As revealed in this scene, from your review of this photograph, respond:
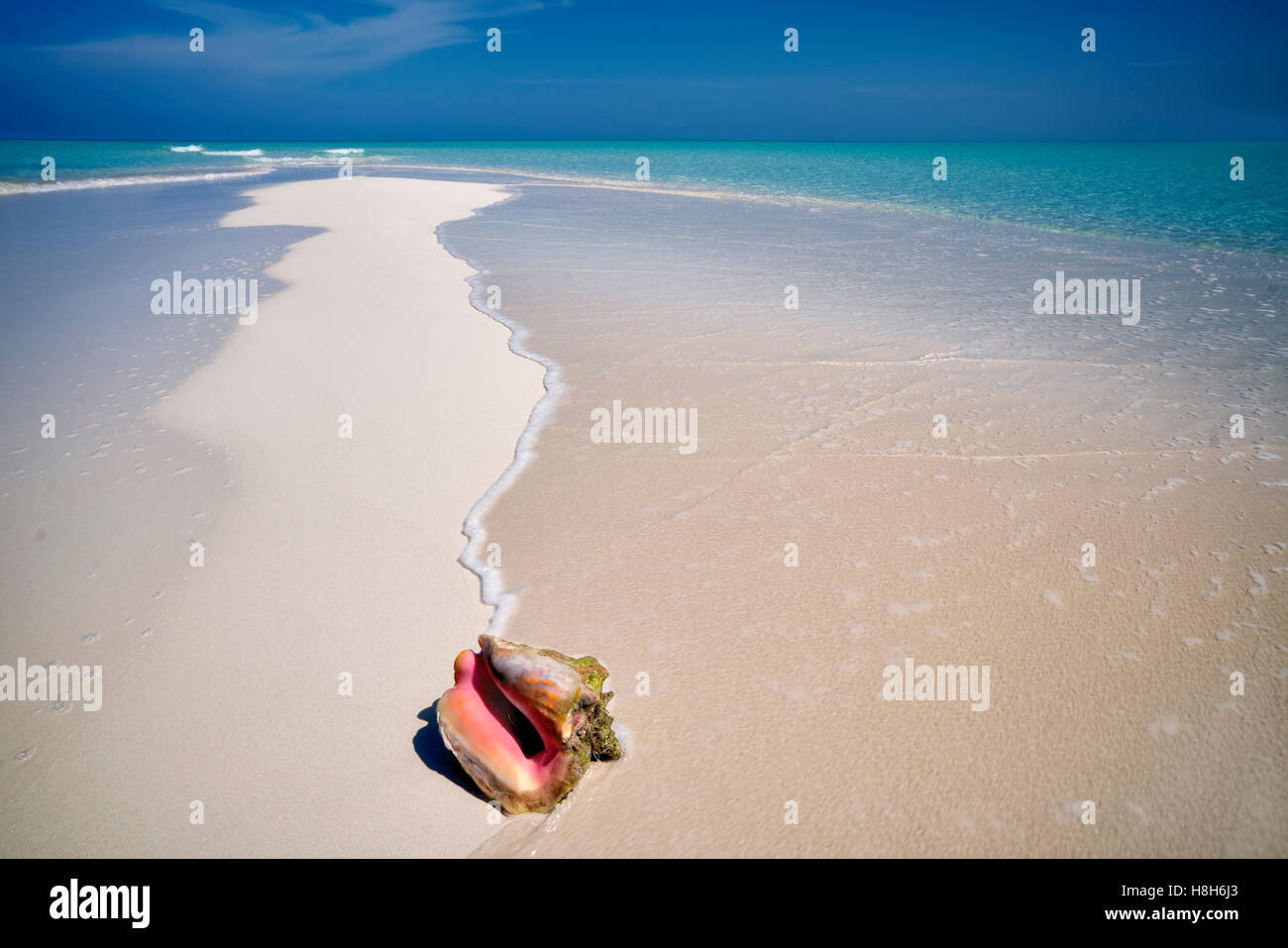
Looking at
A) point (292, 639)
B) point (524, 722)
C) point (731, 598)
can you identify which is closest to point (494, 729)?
point (524, 722)

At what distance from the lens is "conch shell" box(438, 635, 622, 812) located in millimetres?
2402

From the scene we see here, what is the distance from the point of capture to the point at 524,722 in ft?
8.42

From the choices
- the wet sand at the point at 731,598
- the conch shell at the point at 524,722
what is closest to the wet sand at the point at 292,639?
the wet sand at the point at 731,598

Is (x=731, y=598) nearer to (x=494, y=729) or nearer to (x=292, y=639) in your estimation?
(x=494, y=729)

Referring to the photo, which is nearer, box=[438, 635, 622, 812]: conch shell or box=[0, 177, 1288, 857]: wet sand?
box=[438, 635, 622, 812]: conch shell

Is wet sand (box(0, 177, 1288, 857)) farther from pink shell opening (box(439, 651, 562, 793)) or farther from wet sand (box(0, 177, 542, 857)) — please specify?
pink shell opening (box(439, 651, 562, 793))

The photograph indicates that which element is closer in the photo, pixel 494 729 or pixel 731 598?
pixel 494 729

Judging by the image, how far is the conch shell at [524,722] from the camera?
240cm

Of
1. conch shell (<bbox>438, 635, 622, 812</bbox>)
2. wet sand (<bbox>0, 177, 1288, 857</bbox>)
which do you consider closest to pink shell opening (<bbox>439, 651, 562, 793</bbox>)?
conch shell (<bbox>438, 635, 622, 812</bbox>)

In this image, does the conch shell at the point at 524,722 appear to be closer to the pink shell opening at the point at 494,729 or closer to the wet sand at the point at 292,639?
the pink shell opening at the point at 494,729

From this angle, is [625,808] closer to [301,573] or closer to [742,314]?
[301,573]

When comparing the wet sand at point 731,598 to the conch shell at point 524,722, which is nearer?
the conch shell at point 524,722
